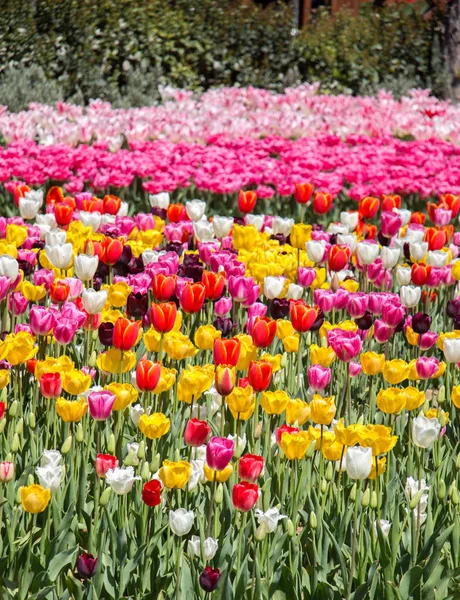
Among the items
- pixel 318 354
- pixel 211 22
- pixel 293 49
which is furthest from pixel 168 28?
pixel 318 354

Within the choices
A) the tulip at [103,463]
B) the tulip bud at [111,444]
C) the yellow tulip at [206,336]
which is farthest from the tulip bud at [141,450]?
the yellow tulip at [206,336]

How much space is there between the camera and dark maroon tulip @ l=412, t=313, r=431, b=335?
357 centimetres

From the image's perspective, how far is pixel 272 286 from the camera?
3.93 metres

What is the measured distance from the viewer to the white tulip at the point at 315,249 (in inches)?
178

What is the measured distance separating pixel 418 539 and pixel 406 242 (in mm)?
2511

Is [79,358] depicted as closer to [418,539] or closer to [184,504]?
[184,504]

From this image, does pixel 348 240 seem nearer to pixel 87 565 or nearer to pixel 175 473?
pixel 175 473

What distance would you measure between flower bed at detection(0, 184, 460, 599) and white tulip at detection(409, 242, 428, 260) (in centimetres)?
46

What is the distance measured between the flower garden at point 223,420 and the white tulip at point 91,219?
1cm

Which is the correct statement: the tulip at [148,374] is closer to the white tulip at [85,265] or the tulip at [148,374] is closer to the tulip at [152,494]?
the tulip at [152,494]

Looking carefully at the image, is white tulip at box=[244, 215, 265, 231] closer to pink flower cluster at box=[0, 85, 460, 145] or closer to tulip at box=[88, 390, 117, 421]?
pink flower cluster at box=[0, 85, 460, 145]

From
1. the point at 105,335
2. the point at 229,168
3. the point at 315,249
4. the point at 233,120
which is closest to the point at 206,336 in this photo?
the point at 105,335

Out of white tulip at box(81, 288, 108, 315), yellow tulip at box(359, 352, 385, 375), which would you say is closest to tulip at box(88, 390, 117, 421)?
white tulip at box(81, 288, 108, 315)

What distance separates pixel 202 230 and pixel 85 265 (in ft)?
4.12
